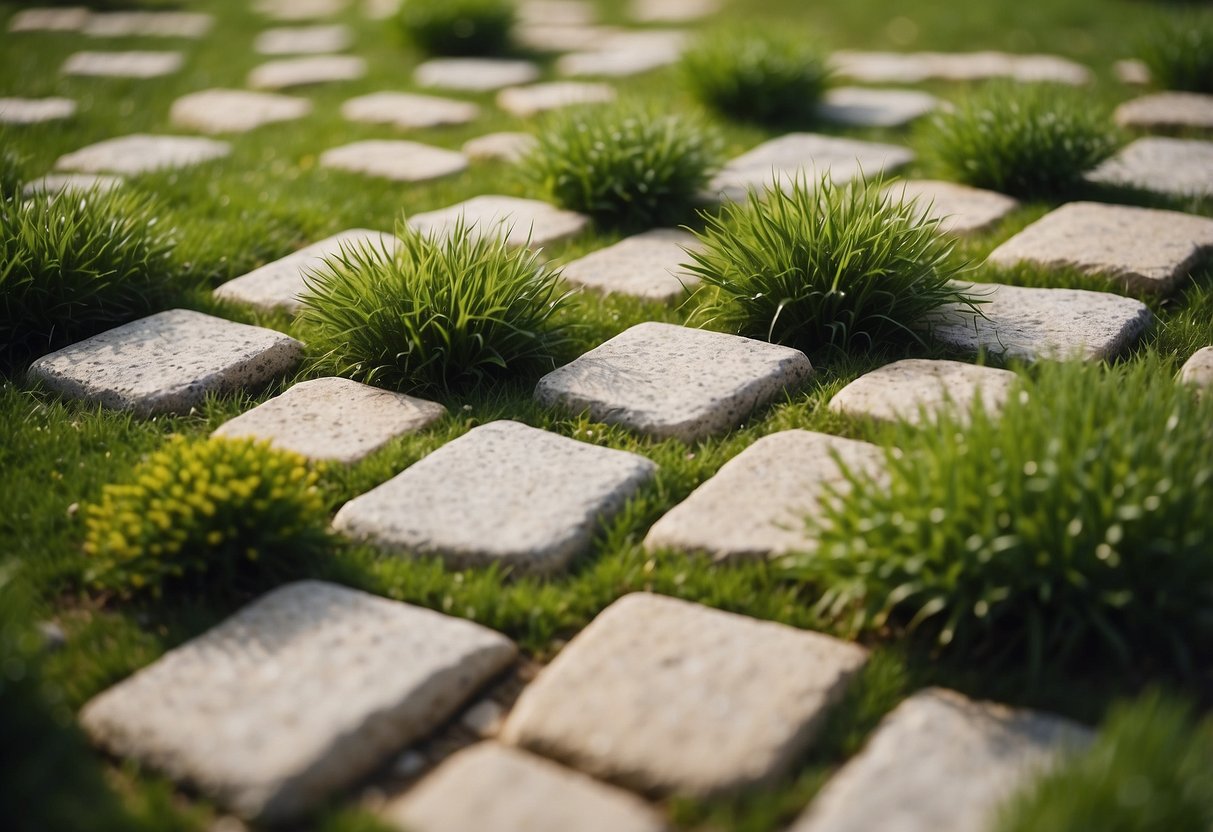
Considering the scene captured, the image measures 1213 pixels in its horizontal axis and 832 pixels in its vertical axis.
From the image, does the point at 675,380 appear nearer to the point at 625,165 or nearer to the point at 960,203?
the point at 625,165

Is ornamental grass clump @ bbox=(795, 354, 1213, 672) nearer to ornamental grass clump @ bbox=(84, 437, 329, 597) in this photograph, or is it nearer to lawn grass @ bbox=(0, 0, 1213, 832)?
lawn grass @ bbox=(0, 0, 1213, 832)

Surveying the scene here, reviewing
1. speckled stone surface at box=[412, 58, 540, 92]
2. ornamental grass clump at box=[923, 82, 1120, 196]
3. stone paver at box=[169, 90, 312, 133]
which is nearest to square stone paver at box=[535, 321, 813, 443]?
ornamental grass clump at box=[923, 82, 1120, 196]

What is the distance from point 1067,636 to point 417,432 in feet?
4.67

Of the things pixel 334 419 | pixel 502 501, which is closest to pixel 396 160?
pixel 334 419

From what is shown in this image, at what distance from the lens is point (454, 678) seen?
182 centimetres

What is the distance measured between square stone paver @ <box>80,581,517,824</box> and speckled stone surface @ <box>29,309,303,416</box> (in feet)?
2.94

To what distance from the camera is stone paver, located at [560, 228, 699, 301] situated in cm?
321

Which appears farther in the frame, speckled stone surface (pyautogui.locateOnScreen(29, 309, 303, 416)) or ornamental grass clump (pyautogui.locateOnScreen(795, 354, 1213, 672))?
speckled stone surface (pyautogui.locateOnScreen(29, 309, 303, 416))

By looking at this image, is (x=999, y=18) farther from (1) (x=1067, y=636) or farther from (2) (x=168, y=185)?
(1) (x=1067, y=636)

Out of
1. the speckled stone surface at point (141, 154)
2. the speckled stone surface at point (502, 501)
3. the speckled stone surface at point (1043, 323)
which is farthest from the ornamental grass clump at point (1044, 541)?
the speckled stone surface at point (141, 154)

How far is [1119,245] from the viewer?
10.8 ft

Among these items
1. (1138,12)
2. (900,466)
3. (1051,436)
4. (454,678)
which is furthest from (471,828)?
(1138,12)

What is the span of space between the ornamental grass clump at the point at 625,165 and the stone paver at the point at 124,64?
109 inches

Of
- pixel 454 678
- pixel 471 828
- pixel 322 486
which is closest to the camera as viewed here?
pixel 471 828
